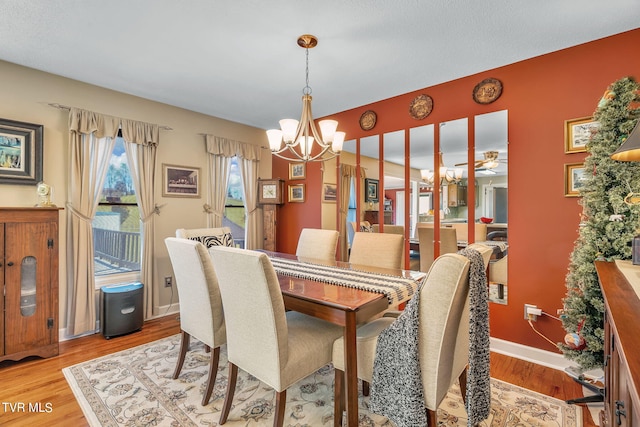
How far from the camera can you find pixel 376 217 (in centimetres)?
361

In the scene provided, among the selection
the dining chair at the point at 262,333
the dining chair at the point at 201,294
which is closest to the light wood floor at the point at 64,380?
the dining chair at the point at 201,294

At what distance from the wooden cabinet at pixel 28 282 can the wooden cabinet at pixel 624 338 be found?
3.53 meters

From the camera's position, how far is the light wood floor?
183cm

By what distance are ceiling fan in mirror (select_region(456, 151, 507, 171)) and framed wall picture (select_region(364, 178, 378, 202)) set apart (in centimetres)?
110

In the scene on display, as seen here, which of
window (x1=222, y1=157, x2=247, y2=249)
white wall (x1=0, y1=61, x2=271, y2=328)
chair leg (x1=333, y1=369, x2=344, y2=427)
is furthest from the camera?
window (x1=222, y1=157, x2=247, y2=249)

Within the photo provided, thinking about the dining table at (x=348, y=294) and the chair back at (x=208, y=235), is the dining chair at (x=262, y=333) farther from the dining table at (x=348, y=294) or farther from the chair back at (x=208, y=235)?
the chair back at (x=208, y=235)

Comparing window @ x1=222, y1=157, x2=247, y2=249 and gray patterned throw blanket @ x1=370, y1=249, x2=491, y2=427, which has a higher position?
window @ x1=222, y1=157, x2=247, y2=249

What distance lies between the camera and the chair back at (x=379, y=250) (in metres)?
2.57

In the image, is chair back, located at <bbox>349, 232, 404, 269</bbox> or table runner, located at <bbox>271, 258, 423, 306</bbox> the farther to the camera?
chair back, located at <bbox>349, 232, 404, 269</bbox>

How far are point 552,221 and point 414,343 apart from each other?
188 centimetres

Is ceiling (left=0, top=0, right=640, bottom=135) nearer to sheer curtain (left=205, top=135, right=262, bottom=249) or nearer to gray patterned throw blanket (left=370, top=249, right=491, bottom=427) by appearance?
sheer curtain (left=205, top=135, right=262, bottom=249)

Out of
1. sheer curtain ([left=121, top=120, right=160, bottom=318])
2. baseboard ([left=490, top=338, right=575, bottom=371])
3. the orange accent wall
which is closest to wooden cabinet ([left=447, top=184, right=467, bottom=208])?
the orange accent wall

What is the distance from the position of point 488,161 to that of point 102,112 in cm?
386

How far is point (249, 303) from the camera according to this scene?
1.55m
